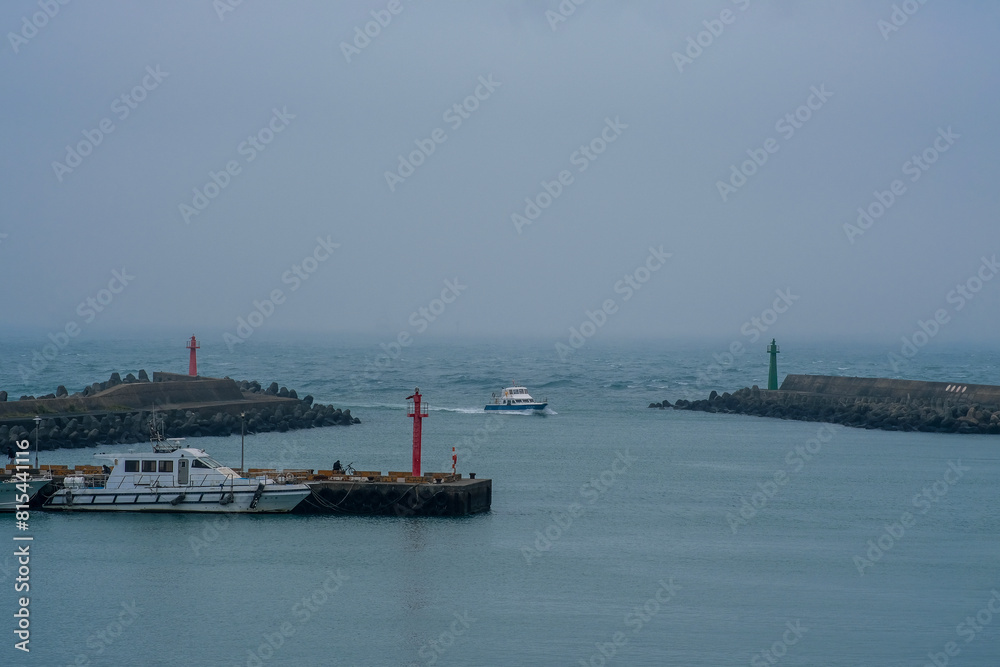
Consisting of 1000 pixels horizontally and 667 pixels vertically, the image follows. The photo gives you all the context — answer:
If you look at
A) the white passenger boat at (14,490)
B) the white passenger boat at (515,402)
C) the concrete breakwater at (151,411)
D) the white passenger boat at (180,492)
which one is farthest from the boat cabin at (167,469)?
the white passenger boat at (515,402)

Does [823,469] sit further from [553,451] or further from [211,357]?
[211,357]

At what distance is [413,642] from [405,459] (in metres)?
28.8

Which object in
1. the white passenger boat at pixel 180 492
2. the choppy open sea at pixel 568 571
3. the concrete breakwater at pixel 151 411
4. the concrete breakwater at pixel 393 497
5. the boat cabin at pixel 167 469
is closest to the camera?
the choppy open sea at pixel 568 571

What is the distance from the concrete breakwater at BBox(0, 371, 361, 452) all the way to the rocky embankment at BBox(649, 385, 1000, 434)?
90.0ft

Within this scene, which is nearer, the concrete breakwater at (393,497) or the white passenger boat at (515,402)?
the concrete breakwater at (393,497)

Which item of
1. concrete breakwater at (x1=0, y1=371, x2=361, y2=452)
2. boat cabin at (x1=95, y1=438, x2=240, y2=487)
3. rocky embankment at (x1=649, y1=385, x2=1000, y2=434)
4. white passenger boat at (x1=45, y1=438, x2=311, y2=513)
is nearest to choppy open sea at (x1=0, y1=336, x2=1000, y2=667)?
white passenger boat at (x1=45, y1=438, x2=311, y2=513)

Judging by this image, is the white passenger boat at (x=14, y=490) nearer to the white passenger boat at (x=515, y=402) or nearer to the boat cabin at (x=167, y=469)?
the boat cabin at (x=167, y=469)

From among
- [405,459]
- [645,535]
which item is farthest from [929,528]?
[405,459]

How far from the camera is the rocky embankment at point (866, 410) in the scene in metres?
70.6

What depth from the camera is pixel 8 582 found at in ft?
98.3

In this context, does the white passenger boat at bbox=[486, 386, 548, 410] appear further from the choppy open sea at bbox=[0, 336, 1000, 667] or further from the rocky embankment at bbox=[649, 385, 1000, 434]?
the choppy open sea at bbox=[0, 336, 1000, 667]

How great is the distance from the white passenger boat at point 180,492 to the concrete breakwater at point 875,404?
4423 centimetres

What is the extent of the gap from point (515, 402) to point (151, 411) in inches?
1178

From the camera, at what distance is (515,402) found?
8731 cm
